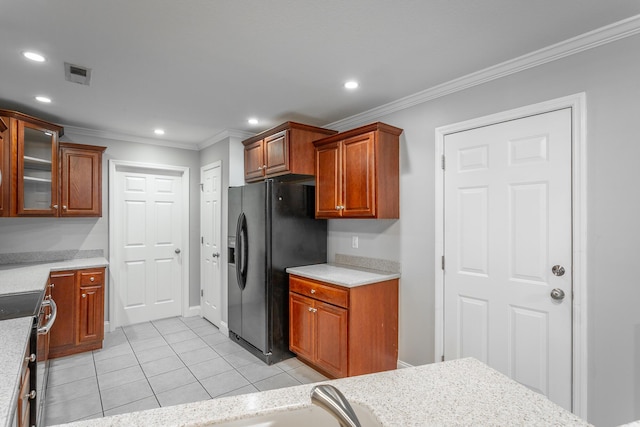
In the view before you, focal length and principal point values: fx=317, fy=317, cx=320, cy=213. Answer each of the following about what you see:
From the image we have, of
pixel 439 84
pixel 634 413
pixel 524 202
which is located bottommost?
→ pixel 634 413

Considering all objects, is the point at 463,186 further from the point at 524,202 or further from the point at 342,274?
the point at 342,274

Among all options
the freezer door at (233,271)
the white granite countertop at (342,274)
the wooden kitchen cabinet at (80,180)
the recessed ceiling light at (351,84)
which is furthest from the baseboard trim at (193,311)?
the recessed ceiling light at (351,84)

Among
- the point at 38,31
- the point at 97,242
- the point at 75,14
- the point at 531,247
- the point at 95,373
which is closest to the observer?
the point at 75,14

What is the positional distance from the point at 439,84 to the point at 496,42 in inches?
24.1

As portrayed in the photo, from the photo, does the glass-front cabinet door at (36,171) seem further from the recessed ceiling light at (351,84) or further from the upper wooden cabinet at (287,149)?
the recessed ceiling light at (351,84)

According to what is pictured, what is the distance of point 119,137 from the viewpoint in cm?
404

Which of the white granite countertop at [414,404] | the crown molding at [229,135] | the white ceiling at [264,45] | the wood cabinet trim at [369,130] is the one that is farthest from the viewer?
the crown molding at [229,135]

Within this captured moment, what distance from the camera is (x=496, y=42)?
1.93 metres

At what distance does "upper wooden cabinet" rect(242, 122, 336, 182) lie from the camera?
3199 mm

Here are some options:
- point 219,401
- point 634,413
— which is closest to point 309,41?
point 219,401

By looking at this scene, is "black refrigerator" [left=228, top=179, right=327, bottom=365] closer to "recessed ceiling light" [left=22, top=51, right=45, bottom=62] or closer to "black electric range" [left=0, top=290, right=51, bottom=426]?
"black electric range" [left=0, top=290, right=51, bottom=426]

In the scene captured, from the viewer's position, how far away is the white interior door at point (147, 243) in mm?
4145

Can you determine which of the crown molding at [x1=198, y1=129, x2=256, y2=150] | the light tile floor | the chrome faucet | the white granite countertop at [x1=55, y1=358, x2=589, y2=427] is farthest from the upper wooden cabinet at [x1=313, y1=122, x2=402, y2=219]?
the chrome faucet

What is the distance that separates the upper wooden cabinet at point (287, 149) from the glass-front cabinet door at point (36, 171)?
6.82 feet
